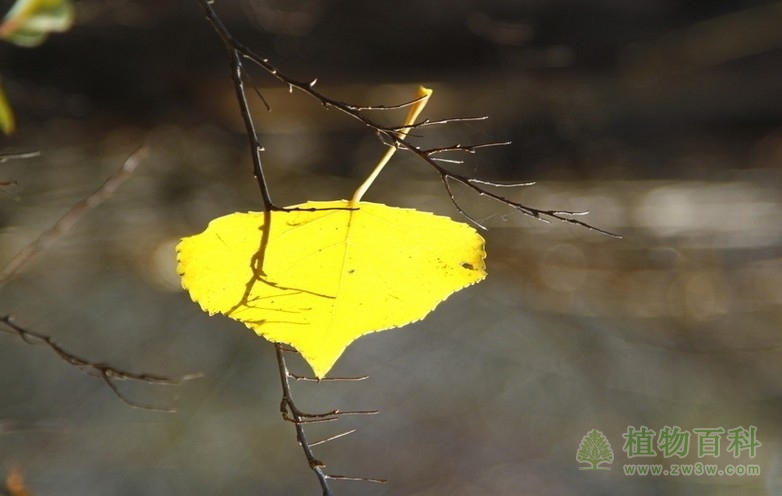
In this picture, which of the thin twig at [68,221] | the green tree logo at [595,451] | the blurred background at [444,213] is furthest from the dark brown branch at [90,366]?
the green tree logo at [595,451]

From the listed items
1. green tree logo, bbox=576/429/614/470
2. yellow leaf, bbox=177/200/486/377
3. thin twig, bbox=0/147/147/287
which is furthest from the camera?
green tree logo, bbox=576/429/614/470

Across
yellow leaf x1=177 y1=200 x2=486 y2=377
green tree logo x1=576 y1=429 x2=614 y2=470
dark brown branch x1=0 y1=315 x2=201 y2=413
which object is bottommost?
green tree logo x1=576 y1=429 x2=614 y2=470

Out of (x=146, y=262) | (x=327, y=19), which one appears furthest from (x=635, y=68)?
(x=146, y=262)

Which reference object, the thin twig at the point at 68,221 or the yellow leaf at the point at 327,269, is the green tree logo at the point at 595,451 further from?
the yellow leaf at the point at 327,269

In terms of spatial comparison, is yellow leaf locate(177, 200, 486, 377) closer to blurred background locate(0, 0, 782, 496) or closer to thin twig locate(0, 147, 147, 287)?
thin twig locate(0, 147, 147, 287)

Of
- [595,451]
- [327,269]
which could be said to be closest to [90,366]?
[327,269]

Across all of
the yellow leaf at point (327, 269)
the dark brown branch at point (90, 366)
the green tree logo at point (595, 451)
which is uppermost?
the yellow leaf at point (327, 269)

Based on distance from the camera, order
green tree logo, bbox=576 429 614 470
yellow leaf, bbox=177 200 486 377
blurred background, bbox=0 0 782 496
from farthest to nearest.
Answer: green tree logo, bbox=576 429 614 470 → blurred background, bbox=0 0 782 496 → yellow leaf, bbox=177 200 486 377

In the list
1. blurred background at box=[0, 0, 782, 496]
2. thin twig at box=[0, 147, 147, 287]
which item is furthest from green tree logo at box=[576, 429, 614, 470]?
thin twig at box=[0, 147, 147, 287]
